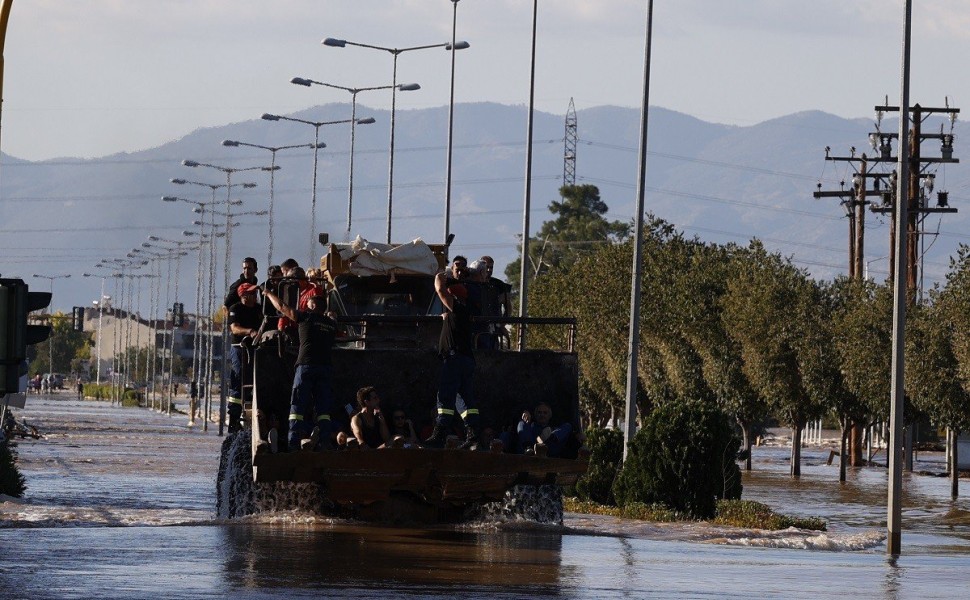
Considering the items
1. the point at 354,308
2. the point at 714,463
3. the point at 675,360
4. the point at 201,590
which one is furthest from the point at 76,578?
the point at 675,360

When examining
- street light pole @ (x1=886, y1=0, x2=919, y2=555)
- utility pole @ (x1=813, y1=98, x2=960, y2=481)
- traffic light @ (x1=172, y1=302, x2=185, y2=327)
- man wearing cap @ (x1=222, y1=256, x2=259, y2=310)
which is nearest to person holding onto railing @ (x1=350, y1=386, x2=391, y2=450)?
man wearing cap @ (x1=222, y1=256, x2=259, y2=310)

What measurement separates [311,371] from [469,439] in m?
1.86

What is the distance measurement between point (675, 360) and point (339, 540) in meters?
35.2

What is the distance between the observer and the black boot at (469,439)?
20.8 m

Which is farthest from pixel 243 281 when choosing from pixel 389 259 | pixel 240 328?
pixel 389 259

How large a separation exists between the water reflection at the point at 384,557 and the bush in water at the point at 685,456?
4.89 meters

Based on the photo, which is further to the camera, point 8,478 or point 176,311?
point 176,311

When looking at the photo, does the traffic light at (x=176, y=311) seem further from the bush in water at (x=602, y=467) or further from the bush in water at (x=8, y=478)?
the bush in water at (x=8, y=478)

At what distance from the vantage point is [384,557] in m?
19.8

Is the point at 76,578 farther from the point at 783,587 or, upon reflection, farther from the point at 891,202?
the point at 891,202

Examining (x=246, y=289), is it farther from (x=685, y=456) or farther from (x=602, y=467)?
(x=602, y=467)

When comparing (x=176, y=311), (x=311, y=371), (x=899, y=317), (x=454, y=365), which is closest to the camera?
(x=311, y=371)

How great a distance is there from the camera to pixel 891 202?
182ft

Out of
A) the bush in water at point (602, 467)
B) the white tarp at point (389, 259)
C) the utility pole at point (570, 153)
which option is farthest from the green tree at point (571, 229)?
the white tarp at point (389, 259)
